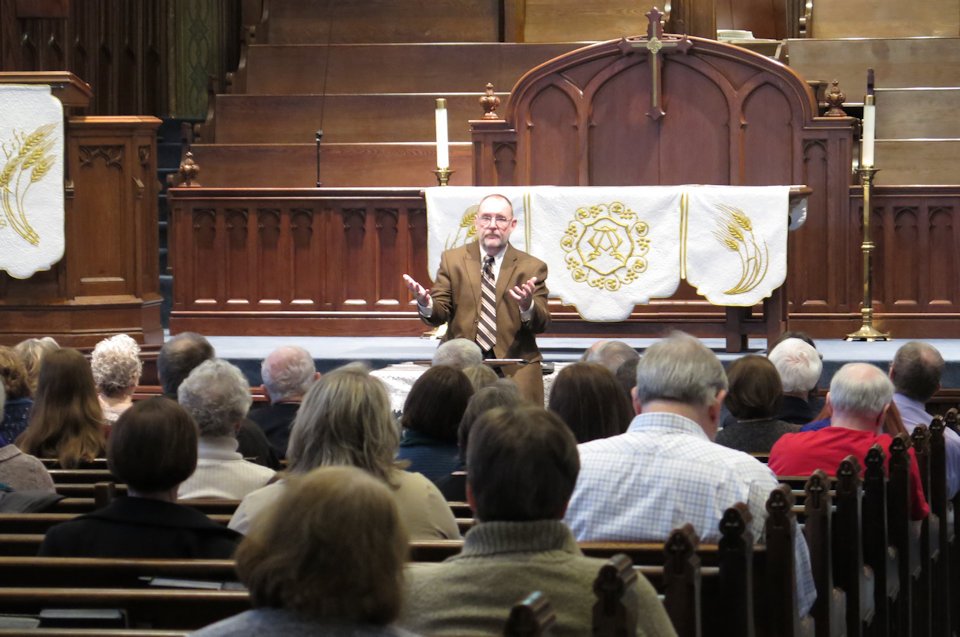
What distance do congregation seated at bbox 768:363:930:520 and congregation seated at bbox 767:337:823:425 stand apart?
1.08m

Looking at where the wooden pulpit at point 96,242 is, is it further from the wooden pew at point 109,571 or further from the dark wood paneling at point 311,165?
the wooden pew at point 109,571

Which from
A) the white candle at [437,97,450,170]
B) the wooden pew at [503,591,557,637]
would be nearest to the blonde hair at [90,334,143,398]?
the wooden pew at [503,591,557,637]

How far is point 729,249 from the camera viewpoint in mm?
8859

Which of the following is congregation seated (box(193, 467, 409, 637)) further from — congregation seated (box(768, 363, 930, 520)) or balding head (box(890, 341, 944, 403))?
balding head (box(890, 341, 944, 403))

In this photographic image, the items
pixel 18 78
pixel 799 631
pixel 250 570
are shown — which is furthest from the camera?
pixel 18 78

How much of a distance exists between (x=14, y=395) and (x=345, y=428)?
250 cm

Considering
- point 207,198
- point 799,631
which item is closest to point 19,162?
point 207,198

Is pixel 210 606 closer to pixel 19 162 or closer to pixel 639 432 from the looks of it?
pixel 639 432

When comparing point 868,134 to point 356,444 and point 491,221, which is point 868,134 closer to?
point 491,221

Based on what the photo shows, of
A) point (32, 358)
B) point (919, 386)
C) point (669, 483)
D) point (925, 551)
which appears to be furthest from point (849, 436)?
point (32, 358)

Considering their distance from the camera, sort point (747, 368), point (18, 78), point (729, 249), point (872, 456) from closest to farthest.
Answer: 1. point (872, 456)
2. point (747, 368)
3. point (18, 78)
4. point (729, 249)

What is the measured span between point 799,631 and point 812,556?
0.24 metres

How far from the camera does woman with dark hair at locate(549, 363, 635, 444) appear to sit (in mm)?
4352

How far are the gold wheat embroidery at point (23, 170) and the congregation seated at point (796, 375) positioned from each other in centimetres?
419
